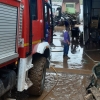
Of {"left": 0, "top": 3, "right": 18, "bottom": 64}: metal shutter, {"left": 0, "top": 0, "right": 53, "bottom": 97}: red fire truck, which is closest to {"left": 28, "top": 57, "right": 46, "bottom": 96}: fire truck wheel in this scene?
{"left": 0, "top": 0, "right": 53, "bottom": 97}: red fire truck

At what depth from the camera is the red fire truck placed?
370cm

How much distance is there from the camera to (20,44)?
4.38 m

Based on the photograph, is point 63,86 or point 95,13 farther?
point 95,13

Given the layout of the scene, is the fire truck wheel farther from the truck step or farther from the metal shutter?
the metal shutter

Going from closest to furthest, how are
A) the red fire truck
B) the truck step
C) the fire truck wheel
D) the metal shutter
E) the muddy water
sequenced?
the metal shutter → the red fire truck → the truck step → the fire truck wheel → the muddy water

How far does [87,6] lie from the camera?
55.4ft

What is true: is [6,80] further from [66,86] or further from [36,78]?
[66,86]

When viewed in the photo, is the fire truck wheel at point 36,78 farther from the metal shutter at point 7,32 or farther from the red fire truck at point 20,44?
the metal shutter at point 7,32

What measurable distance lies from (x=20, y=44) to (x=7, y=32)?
25.8 inches

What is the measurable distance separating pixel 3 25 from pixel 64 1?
37319mm

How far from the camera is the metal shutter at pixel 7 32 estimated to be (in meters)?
3.56

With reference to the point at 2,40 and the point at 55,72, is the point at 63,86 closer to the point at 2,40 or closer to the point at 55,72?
the point at 55,72

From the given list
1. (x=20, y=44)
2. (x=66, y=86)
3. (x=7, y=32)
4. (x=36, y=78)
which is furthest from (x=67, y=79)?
(x=7, y=32)

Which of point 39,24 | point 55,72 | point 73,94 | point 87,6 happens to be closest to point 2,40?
point 39,24
